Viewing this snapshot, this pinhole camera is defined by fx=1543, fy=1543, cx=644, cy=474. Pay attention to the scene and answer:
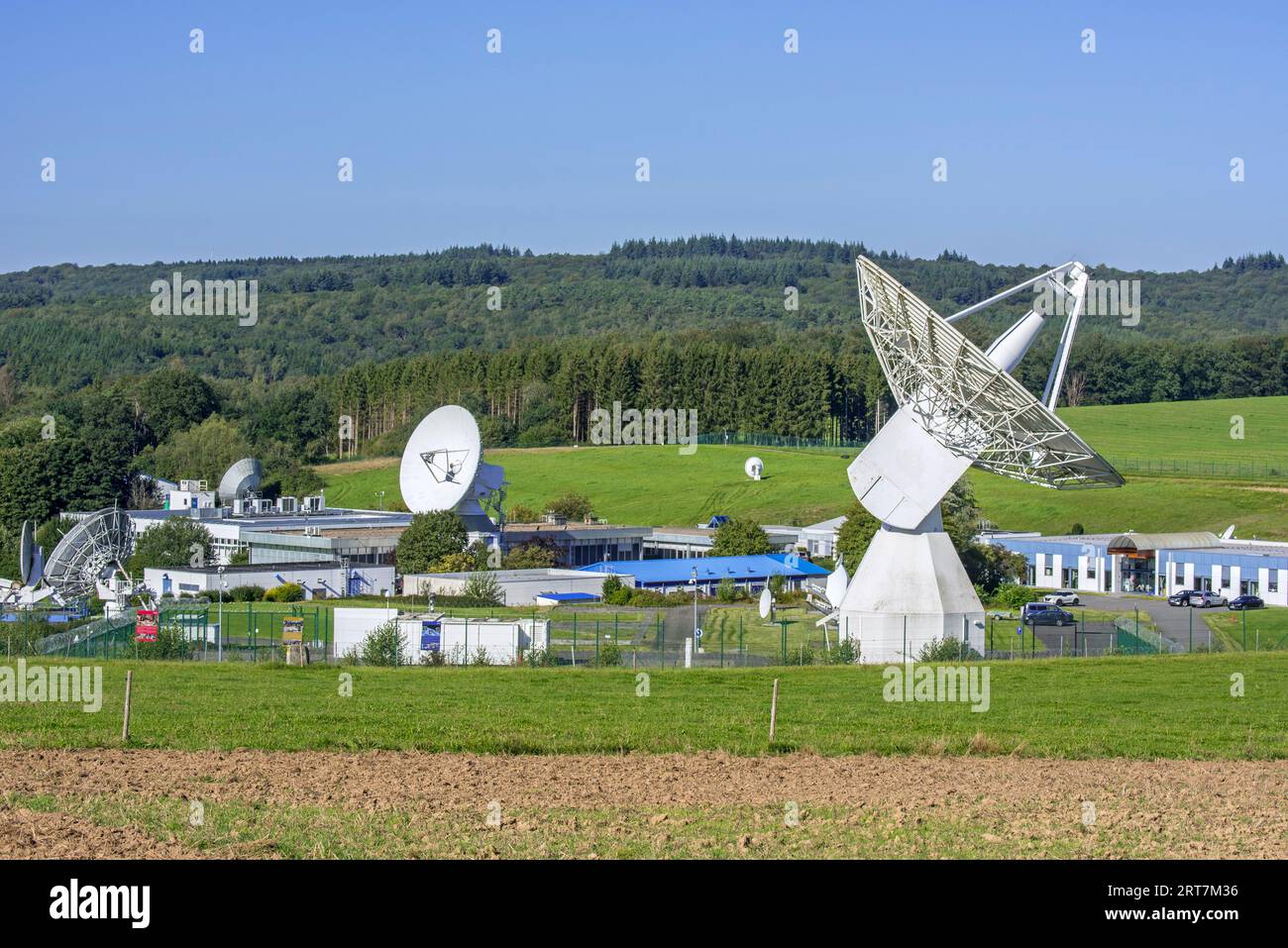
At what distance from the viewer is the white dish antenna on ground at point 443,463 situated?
79.7m

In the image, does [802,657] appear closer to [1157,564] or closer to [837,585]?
[837,585]

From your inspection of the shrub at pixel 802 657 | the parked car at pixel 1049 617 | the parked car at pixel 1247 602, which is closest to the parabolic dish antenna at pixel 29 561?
the shrub at pixel 802 657

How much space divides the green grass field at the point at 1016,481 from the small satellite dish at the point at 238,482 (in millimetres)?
20795

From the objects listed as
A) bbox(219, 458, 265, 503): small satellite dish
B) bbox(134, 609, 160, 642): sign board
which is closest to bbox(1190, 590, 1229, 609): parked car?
bbox(134, 609, 160, 642): sign board

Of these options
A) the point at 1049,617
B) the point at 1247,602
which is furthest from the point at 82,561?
the point at 1247,602

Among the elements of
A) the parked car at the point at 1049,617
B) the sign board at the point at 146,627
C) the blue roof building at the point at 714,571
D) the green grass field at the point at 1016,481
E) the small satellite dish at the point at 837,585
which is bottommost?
the parked car at the point at 1049,617

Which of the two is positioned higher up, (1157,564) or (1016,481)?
(1016,481)

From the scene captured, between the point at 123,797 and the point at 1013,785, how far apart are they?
11.8 meters

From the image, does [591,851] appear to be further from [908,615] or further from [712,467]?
[712,467]

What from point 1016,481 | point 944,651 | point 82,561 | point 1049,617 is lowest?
point 1049,617

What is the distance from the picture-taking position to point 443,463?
80625mm

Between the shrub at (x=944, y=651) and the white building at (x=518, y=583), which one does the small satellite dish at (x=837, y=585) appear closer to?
the shrub at (x=944, y=651)

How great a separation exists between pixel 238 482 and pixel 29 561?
39.1 meters

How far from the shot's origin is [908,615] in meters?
44.6
